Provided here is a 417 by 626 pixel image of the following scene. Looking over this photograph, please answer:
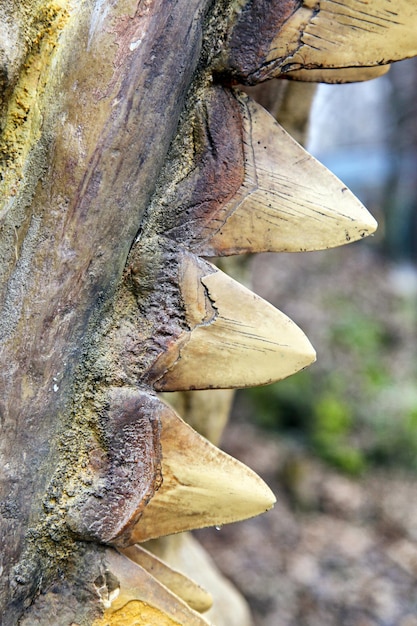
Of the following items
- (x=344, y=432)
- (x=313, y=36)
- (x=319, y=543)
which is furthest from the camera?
(x=344, y=432)

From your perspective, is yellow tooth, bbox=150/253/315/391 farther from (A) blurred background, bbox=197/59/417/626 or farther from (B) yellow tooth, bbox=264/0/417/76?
(A) blurred background, bbox=197/59/417/626

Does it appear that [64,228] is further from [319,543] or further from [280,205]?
[319,543]

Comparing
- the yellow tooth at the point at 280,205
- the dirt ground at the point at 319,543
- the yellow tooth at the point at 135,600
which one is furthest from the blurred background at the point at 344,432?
the yellow tooth at the point at 135,600

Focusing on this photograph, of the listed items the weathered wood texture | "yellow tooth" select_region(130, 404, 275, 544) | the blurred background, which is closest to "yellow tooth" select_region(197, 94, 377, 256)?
the weathered wood texture

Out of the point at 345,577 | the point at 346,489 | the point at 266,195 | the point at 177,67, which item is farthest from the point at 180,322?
the point at 346,489

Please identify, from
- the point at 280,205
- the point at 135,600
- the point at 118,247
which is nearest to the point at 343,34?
the point at 280,205

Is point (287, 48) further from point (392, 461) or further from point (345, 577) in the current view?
point (392, 461)

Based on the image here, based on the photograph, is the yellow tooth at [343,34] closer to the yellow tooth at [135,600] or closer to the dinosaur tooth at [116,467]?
the dinosaur tooth at [116,467]

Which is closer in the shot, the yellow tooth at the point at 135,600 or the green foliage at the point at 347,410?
the yellow tooth at the point at 135,600
